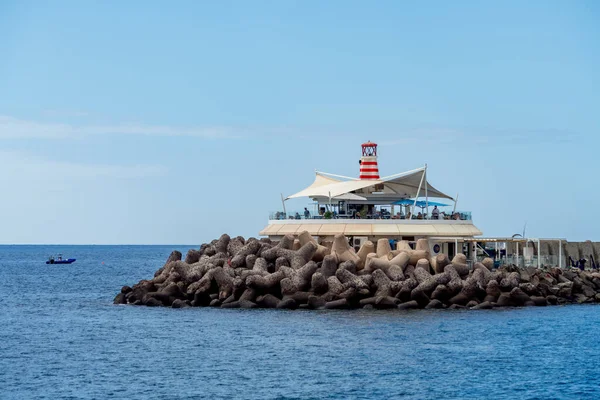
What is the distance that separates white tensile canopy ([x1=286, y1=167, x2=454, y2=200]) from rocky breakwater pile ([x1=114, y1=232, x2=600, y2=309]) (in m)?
5.58

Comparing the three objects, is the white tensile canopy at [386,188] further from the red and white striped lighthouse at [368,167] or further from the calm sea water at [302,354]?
the calm sea water at [302,354]

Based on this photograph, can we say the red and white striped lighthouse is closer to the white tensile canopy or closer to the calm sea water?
the white tensile canopy

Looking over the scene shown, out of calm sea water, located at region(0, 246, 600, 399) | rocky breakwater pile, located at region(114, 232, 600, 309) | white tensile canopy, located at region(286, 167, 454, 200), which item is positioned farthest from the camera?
white tensile canopy, located at region(286, 167, 454, 200)

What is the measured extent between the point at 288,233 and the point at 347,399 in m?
22.8

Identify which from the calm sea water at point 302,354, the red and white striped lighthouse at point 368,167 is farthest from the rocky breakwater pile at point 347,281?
the red and white striped lighthouse at point 368,167

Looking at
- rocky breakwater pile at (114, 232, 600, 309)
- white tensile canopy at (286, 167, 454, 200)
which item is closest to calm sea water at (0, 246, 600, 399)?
rocky breakwater pile at (114, 232, 600, 309)

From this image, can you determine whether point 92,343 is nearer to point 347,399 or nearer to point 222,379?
point 222,379

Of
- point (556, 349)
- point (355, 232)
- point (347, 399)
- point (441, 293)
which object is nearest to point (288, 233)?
point (355, 232)

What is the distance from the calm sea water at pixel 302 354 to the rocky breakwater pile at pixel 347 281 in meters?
1.14

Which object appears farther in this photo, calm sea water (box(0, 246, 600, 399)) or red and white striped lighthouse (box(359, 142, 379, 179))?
red and white striped lighthouse (box(359, 142, 379, 179))

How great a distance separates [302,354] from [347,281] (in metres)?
9.72

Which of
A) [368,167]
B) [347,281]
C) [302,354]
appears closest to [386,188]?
[368,167]

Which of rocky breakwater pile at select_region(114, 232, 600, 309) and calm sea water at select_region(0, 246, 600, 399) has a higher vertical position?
rocky breakwater pile at select_region(114, 232, 600, 309)

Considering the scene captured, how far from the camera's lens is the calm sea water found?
2780 centimetres
